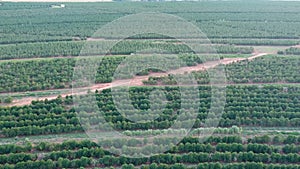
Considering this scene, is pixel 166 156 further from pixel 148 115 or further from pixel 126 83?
pixel 126 83

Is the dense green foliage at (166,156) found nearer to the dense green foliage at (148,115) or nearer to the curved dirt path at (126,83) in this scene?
the dense green foliage at (148,115)

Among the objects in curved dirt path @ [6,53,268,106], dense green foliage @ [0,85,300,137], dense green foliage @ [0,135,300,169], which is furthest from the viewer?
curved dirt path @ [6,53,268,106]

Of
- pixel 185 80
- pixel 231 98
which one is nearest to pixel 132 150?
pixel 231 98

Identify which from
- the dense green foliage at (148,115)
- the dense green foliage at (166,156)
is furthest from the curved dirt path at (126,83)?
the dense green foliage at (166,156)

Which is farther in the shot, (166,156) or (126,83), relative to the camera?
(126,83)

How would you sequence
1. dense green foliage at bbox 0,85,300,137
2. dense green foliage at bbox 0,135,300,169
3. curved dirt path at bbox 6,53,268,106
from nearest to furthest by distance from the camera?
dense green foliage at bbox 0,135,300,169 → dense green foliage at bbox 0,85,300,137 → curved dirt path at bbox 6,53,268,106

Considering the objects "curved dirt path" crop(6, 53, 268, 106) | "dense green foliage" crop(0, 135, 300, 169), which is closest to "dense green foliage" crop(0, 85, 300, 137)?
"curved dirt path" crop(6, 53, 268, 106)

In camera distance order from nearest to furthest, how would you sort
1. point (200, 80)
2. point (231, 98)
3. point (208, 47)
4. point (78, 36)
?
point (231, 98) → point (200, 80) → point (208, 47) → point (78, 36)

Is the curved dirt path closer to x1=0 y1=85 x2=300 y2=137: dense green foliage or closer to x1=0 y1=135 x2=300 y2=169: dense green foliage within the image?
x1=0 y1=85 x2=300 y2=137: dense green foliage

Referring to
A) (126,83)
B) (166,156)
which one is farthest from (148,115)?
(126,83)

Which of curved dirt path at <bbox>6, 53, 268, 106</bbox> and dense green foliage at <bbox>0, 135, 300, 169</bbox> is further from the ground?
curved dirt path at <bbox>6, 53, 268, 106</bbox>

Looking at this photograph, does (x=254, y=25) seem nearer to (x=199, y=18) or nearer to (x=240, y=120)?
(x=199, y=18)
